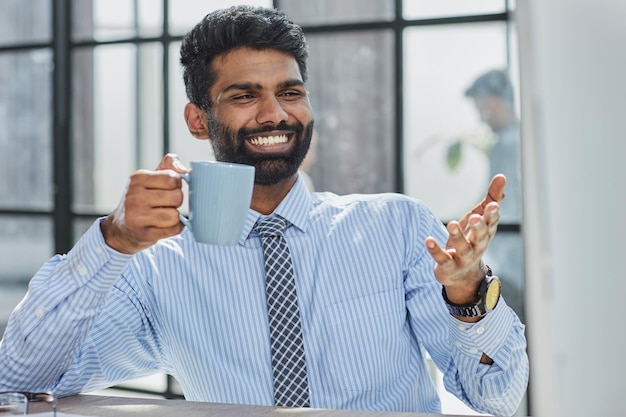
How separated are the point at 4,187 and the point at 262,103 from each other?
108 inches

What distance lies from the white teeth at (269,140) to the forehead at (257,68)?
0.28ft

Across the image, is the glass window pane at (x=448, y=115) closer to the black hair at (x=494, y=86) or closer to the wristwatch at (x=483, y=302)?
the black hair at (x=494, y=86)

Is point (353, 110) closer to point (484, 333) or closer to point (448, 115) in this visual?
point (448, 115)

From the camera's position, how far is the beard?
4.00 ft

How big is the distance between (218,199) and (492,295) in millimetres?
404

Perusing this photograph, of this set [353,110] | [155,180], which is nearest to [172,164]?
[155,180]

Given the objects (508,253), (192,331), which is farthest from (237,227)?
(508,253)

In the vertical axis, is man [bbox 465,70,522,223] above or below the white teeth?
above

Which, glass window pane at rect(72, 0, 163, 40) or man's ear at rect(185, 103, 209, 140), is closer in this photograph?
man's ear at rect(185, 103, 209, 140)

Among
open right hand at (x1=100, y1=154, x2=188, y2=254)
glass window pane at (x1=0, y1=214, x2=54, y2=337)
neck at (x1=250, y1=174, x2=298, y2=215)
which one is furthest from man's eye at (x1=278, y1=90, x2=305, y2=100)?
glass window pane at (x1=0, y1=214, x2=54, y2=337)

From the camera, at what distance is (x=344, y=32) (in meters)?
2.80

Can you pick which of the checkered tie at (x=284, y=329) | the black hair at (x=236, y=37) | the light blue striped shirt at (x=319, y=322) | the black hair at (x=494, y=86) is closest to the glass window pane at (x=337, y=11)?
the black hair at (x=494, y=86)

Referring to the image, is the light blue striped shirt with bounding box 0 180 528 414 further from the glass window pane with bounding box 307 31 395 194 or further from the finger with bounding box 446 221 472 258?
the glass window pane with bounding box 307 31 395 194

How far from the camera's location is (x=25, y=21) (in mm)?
3504
